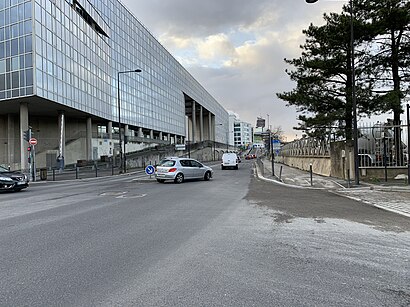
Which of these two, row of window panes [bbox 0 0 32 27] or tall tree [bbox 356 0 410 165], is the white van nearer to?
tall tree [bbox 356 0 410 165]

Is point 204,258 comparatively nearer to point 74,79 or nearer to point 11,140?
point 74,79

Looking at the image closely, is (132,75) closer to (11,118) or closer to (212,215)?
(11,118)

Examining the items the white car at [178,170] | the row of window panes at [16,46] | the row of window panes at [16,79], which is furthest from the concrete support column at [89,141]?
the white car at [178,170]

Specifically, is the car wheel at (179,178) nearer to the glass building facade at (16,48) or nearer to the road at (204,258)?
the road at (204,258)

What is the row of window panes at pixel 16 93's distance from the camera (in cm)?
3644

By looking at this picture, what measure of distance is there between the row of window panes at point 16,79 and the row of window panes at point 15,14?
6.29 metres

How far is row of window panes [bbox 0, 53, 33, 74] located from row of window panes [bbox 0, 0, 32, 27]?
4460mm

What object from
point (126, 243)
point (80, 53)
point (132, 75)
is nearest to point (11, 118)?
point (80, 53)

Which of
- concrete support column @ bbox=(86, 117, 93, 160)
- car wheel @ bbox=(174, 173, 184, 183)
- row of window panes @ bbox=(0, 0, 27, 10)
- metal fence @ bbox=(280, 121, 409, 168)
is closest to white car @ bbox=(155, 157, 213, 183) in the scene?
car wheel @ bbox=(174, 173, 184, 183)

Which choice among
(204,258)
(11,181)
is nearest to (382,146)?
(204,258)

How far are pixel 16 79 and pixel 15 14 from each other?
7.87 metres

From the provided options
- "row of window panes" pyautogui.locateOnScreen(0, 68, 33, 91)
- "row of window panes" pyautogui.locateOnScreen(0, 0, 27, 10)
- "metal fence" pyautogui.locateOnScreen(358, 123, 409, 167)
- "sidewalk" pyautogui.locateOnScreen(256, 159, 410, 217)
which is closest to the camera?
"sidewalk" pyautogui.locateOnScreen(256, 159, 410, 217)

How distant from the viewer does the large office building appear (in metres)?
37.7

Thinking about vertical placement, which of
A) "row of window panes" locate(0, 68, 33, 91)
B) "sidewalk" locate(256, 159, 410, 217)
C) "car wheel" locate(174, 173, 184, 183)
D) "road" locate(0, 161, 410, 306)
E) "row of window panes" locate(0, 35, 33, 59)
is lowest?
"sidewalk" locate(256, 159, 410, 217)
